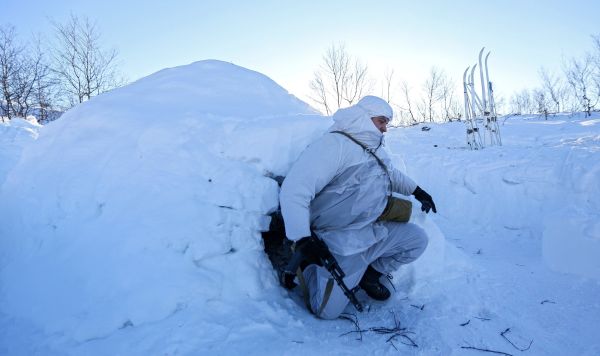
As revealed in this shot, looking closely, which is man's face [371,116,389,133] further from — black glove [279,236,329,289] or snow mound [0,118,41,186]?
snow mound [0,118,41,186]

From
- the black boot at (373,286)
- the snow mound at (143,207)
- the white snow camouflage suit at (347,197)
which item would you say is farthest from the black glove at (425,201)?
the snow mound at (143,207)

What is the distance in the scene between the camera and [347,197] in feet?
7.75

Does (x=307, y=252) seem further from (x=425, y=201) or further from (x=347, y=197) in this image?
(x=425, y=201)

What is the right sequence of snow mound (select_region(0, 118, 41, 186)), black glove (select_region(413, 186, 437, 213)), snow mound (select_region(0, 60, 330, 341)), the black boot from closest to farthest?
snow mound (select_region(0, 60, 330, 341))
the black boot
black glove (select_region(413, 186, 437, 213))
snow mound (select_region(0, 118, 41, 186))

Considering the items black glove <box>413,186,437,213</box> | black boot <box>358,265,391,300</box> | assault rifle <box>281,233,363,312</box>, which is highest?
black glove <box>413,186,437,213</box>

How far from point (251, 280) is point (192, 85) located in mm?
1933

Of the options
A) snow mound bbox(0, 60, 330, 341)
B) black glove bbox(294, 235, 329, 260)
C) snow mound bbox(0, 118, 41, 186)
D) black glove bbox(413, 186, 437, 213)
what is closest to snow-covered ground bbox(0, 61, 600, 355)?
snow mound bbox(0, 60, 330, 341)

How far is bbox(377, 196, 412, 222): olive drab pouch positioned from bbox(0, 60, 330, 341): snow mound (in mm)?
792

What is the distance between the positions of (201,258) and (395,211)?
52.3 inches

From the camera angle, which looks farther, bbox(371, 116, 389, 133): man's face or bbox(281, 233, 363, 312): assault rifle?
bbox(371, 116, 389, 133): man's face

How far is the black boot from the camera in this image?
248cm

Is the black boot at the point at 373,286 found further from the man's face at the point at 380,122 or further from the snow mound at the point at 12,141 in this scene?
the snow mound at the point at 12,141

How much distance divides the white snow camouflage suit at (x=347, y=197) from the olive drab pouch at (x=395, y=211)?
0.07m

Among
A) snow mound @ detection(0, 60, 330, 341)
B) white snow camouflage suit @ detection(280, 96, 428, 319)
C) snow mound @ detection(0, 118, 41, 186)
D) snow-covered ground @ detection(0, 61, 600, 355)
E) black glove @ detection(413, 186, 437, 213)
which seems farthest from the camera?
snow mound @ detection(0, 118, 41, 186)
